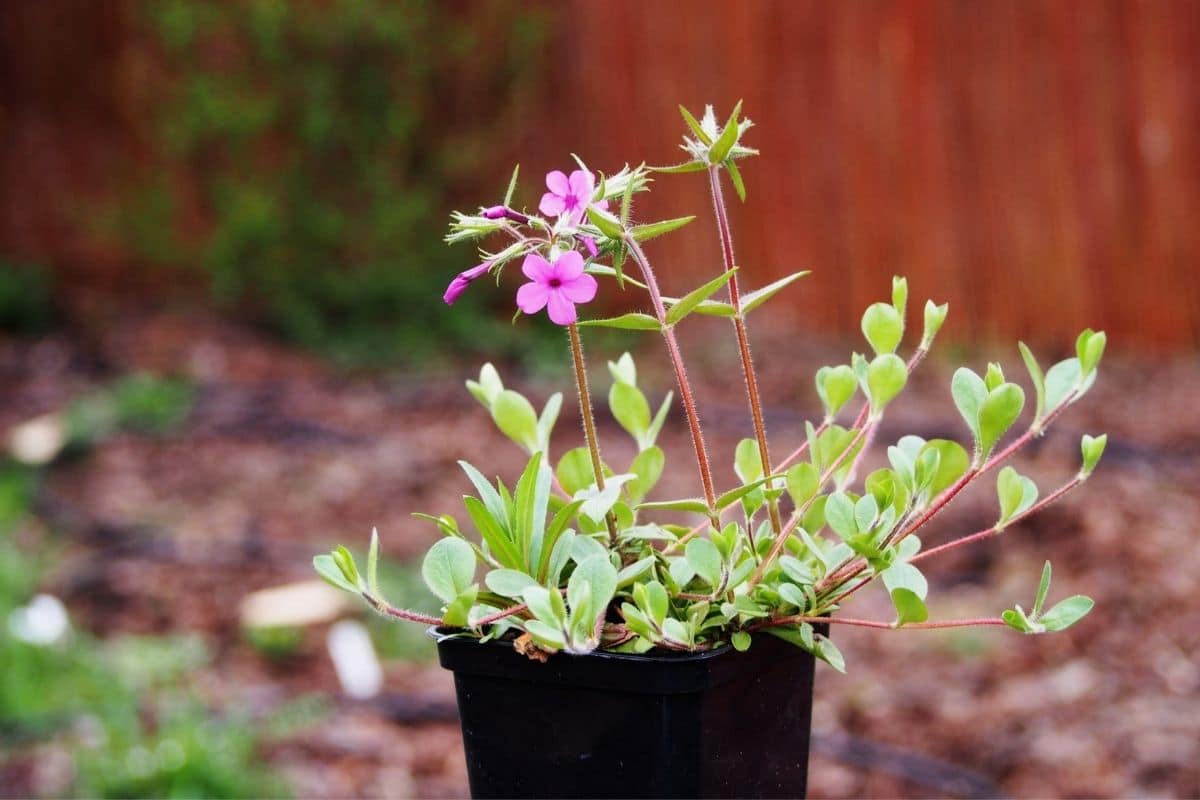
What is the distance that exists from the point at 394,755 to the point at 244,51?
410 centimetres

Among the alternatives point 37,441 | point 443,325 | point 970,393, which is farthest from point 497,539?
point 443,325

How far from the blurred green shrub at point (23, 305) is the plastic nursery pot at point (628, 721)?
532 cm

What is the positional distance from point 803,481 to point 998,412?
138 millimetres

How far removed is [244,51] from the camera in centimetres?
570

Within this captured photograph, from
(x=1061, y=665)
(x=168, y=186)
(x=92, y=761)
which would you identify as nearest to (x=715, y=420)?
(x=1061, y=665)

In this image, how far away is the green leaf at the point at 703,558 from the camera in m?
0.89

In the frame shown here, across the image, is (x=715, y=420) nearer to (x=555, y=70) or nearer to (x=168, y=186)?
(x=555, y=70)

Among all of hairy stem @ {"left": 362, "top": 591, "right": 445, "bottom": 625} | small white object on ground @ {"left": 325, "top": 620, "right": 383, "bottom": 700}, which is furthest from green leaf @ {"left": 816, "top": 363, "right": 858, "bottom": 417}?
small white object on ground @ {"left": 325, "top": 620, "right": 383, "bottom": 700}

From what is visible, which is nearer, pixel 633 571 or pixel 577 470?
pixel 633 571

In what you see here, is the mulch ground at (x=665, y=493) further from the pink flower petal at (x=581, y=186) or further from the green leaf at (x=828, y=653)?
the pink flower petal at (x=581, y=186)

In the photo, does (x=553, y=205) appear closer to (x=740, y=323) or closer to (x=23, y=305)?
(x=740, y=323)

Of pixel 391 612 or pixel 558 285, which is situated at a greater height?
pixel 558 285

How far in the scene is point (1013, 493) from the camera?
94 cm

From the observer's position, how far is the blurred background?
Result: 7.97 feet
